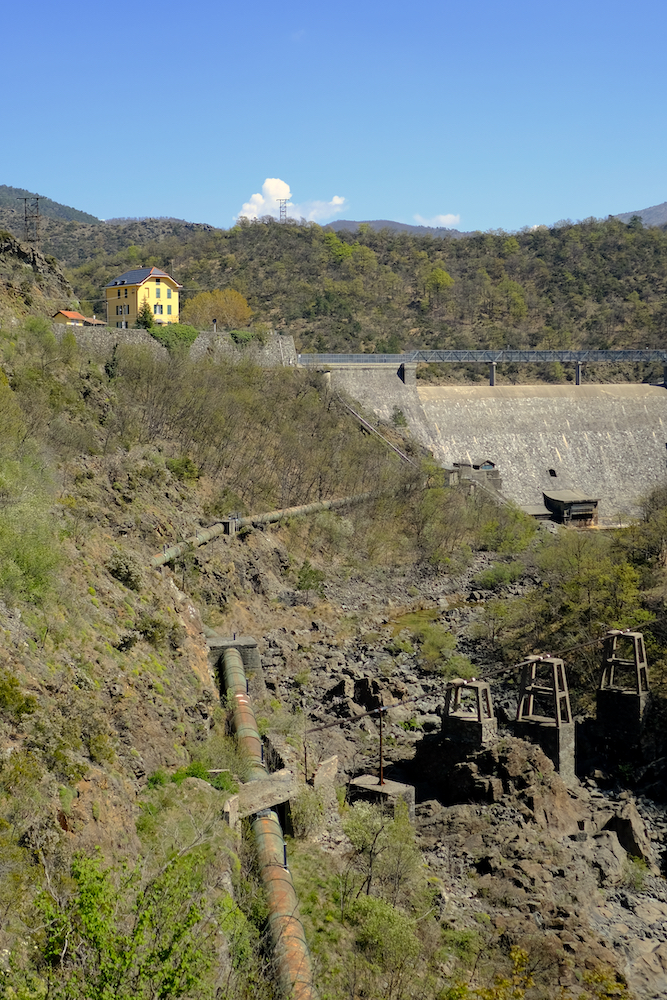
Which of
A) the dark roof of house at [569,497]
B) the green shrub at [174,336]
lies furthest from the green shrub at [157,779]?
the dark roof of house at [569,497]

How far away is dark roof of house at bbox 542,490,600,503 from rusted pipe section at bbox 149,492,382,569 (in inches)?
518

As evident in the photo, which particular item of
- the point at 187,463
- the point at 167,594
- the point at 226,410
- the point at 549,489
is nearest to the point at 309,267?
the point at 549,489

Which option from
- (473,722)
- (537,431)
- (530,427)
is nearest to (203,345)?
(530,427)

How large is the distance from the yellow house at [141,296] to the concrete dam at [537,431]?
998cm

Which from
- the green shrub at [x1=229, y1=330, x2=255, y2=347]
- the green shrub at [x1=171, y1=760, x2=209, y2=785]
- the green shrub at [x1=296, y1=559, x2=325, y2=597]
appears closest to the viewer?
the green shrub at [x1=171, y1=760, x2=209, y2=785]

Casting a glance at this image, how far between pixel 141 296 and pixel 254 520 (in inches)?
949

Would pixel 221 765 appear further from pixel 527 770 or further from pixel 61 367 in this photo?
pixel 61 367

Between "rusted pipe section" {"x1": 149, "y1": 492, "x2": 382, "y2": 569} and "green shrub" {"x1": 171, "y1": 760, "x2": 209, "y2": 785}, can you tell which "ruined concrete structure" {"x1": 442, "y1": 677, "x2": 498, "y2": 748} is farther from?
"rusted pipe section" {"x1": 149, "y1": 492, "x2": 382, "y2": 569}

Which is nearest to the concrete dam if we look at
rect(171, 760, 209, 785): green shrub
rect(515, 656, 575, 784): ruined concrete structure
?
rect(515, 656, 575, 784): ruined concrete structure

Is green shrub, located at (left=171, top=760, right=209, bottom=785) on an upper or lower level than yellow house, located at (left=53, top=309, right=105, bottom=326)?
lower

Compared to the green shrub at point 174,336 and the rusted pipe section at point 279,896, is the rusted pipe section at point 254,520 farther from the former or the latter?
the green shrub at point 174,336

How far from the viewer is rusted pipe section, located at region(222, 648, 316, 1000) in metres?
12.1

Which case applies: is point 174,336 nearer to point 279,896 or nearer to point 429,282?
point 279,896

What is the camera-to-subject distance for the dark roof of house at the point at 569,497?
54.0m
